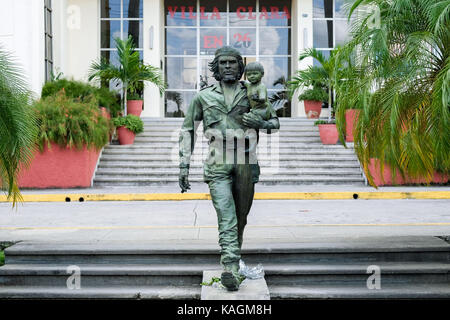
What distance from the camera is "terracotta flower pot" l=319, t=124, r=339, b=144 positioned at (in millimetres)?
15008

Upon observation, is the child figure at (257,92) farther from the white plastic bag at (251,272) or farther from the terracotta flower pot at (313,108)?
the terracotta flower pot at (313,108)

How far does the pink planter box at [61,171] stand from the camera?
13047 millimetres

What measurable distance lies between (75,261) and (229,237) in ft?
6.13

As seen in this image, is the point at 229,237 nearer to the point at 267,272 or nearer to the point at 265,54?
the point at 267,272

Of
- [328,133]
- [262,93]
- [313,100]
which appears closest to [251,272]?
[262,93]

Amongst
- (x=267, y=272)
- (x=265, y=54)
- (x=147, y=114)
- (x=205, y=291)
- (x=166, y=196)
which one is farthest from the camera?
(x=265, y=54)

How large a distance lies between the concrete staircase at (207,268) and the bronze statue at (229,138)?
721 millimetres

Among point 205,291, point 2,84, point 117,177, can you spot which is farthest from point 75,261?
point 117,177

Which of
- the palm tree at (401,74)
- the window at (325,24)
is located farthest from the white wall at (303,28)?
the palm tree at (401,74)

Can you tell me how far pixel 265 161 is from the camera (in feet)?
48.2

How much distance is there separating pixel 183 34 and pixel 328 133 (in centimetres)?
890

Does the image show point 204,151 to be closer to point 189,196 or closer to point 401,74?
point 189,196

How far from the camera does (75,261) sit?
5.16 metres

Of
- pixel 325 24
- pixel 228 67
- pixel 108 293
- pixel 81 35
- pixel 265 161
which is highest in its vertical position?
pixel 325 24
